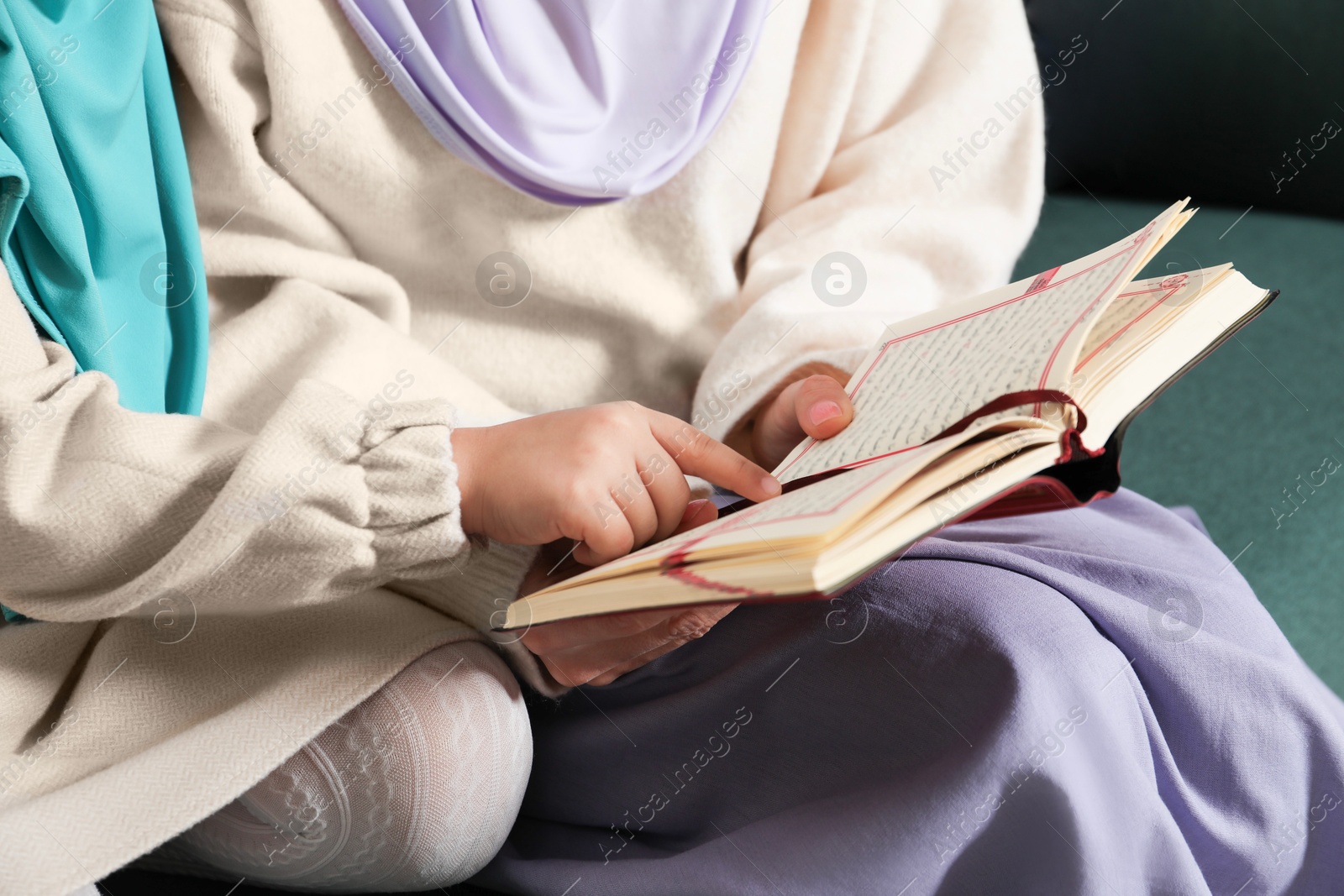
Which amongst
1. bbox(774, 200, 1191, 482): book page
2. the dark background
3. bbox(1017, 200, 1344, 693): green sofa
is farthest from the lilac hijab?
the dark background

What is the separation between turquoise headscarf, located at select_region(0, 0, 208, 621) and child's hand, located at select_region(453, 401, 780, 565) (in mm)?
209

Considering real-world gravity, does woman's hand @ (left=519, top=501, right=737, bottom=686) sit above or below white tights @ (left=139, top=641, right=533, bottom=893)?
above

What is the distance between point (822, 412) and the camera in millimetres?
508

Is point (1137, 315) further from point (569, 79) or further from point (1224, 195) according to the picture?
point (1224, 195)

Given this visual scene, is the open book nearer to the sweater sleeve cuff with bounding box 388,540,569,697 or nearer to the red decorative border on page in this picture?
the red decorative border on page

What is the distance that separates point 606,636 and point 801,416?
0.16m

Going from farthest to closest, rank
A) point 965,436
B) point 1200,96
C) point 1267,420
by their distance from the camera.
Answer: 1. point 1200,96
2. point 1267,420
3. point 965,436

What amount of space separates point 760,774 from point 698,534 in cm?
22

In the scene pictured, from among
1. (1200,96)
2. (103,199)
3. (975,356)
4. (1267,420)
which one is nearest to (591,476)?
(975,356)

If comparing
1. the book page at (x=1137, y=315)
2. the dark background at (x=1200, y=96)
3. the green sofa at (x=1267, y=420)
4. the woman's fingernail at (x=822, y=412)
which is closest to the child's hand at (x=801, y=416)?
the woman's fingernail at (x=822, y=412)

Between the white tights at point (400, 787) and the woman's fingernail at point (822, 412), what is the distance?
0.23 metres

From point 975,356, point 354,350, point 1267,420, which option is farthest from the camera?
point 1267,420

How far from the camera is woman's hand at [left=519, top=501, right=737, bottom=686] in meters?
0.50

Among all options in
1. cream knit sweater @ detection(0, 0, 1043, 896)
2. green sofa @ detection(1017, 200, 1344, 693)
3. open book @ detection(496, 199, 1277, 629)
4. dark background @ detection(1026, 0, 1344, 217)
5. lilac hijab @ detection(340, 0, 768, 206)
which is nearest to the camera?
open book @ detection(496, 199, 1277, 629)
